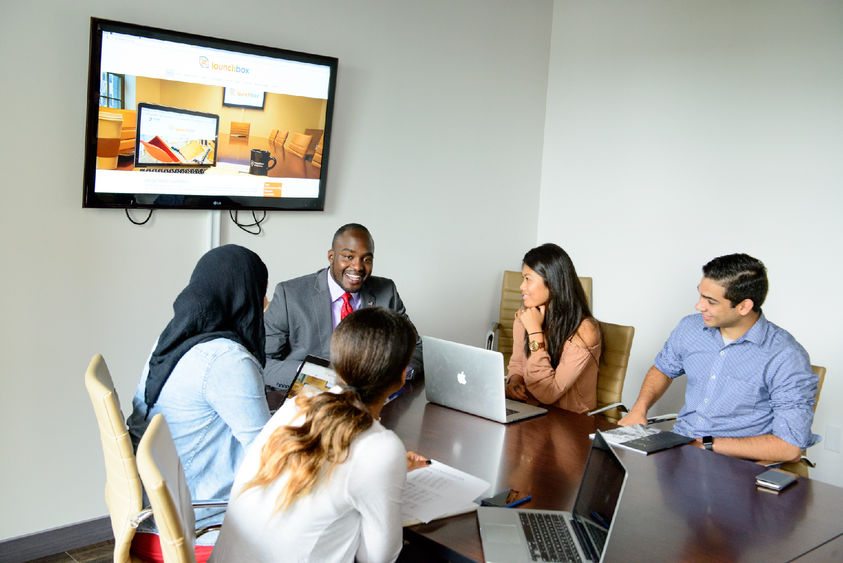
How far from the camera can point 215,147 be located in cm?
355

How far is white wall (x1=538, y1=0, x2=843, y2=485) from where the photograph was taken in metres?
4.11

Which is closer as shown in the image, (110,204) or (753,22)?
(110,204)

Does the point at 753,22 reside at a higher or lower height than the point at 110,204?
Answer: higher

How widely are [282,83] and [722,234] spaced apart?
2.67 meters

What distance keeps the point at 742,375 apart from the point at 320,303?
1.74 metres

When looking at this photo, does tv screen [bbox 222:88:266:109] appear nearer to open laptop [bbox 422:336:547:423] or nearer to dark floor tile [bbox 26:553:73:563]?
open laptop [bbox 422:336:547:423]

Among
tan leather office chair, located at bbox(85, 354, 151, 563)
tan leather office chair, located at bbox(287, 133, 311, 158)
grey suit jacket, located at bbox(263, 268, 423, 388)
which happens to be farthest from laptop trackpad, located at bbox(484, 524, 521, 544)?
tan leather office chair, located at bbox(287, 133, 311, 158)

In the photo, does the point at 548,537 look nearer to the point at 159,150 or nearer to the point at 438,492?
the point at 438,492

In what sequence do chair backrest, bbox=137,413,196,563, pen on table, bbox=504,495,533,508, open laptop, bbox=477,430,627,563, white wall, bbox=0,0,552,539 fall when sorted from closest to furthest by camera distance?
chair backrest, bbox=137,413,196,563 → open laptop, bbox=477,430,627,563 → pen on table, bbox=504,495,533,508 → white wall, bbox=0,0,552,539

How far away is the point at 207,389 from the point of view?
6.69 feet

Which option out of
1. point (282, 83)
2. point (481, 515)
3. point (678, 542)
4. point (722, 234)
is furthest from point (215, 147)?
point (722, 234)

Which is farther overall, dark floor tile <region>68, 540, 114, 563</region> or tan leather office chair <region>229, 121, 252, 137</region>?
tan leather office chair <region>229, 121, 252, 137</region>

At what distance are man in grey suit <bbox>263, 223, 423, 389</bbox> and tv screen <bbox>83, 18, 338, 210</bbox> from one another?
613 mm

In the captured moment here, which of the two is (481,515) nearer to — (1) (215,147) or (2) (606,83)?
(1) (215,147)
